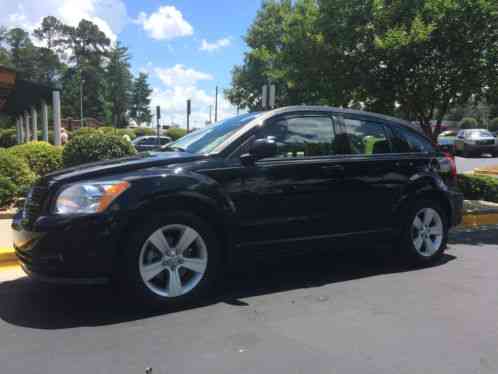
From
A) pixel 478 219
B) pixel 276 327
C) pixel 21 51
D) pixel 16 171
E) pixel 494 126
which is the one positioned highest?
pixel 21 51

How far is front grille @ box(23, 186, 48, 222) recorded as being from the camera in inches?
152

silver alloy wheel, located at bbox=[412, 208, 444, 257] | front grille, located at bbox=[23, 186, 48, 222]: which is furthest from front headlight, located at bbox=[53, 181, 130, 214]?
silver alloy wheel, located at bbox=[412, 208, 444, 257]

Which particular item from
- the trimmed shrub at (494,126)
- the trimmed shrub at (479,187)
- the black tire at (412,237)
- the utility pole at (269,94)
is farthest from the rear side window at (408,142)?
the trimmed shrub at (494,126)

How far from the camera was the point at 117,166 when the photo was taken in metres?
3.99

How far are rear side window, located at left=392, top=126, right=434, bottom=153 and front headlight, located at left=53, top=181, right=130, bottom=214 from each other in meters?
3.05

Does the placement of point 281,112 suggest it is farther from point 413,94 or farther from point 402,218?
point 413,94

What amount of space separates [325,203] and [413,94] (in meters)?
5.09

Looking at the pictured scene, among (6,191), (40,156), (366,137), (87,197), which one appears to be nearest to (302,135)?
(366,137)

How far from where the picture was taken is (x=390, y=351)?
3258 mm

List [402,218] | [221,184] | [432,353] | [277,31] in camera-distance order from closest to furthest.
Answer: [432,353]
[221,184]
[402,218]
[277,31]

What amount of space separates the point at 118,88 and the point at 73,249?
3499 inches

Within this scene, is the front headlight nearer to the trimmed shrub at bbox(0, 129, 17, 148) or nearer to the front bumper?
the front bumper

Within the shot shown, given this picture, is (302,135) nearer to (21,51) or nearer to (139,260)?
(139,260)

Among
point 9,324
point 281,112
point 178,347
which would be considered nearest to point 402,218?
point 281,112
